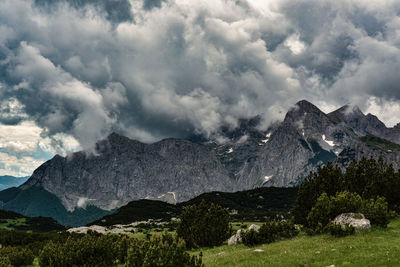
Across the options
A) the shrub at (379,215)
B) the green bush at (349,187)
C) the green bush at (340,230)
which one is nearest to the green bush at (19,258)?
the green bush at (340,230)

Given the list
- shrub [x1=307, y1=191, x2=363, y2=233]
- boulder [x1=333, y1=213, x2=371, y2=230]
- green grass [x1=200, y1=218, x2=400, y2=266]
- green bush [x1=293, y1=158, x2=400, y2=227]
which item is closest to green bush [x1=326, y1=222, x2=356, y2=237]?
green grass [x1=200, y1=218, x2=400, y2=266]

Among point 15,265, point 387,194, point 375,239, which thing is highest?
point 387,194

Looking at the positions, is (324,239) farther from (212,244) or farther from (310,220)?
(212,244)

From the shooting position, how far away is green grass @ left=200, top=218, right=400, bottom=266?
66.5 feet

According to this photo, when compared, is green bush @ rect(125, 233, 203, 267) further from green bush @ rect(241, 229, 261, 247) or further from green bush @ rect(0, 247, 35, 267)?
green bush @ rect(0, 247, 35, 267)

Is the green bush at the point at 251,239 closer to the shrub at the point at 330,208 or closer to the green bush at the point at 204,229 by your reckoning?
the green bush at the point at 204,229

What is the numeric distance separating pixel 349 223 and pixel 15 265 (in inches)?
1538

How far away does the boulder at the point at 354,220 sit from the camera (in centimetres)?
3061

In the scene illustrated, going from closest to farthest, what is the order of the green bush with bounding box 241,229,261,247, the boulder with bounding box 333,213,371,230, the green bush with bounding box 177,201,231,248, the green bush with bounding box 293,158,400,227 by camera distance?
1. the boulder with bounding box 333,213,371,230
2. the green bush with bounding box 241,229,261,247
3. the green bush with bounding box 177,201,231,248
4. the green bush with bounding box 293,158,400,227

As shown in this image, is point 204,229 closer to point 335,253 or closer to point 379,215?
point 335,253

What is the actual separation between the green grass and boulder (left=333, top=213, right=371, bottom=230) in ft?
3.95

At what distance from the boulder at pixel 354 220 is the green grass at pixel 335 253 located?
3.95 ft

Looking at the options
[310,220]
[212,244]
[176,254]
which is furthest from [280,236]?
[176,254]

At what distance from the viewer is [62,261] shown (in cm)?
2506
